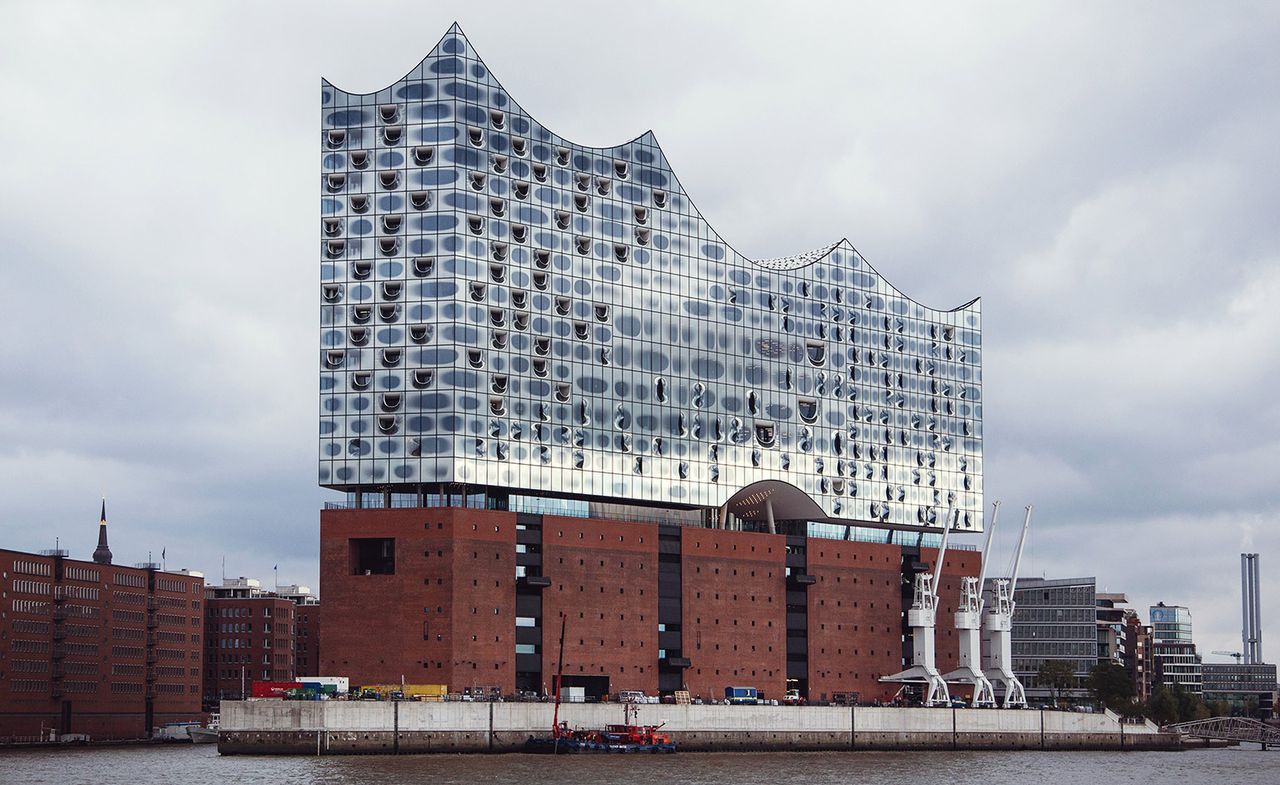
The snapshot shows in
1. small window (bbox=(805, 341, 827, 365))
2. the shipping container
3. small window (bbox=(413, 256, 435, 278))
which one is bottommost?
the shipping container

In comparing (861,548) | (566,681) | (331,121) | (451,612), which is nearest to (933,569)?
(861,548)

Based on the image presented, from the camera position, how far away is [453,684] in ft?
381

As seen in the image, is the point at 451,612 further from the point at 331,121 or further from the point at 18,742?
the point at 18,742

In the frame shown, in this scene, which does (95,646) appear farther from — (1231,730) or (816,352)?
(1231,730)

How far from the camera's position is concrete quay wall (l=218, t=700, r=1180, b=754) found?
107500 mm

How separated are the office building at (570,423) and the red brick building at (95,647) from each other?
188 ft

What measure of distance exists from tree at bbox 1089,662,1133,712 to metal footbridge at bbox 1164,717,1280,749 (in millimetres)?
7124

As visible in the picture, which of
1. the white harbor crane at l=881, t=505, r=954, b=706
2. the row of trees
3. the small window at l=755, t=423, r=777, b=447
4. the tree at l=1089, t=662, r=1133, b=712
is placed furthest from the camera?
the row of trees

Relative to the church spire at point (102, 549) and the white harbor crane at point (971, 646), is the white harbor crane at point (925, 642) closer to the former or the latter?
the white harbor crane at point (971, 646)

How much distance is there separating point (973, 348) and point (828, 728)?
144 feet


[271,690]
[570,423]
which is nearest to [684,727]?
[570,423]

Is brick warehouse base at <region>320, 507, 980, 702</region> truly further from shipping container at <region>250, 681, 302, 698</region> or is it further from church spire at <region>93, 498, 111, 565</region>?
church spire at <region>93, 498, 111, 565</region>

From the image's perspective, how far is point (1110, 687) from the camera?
7357 inches

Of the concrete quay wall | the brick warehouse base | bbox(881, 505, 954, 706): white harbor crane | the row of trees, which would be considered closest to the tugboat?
the concrete quay wall
